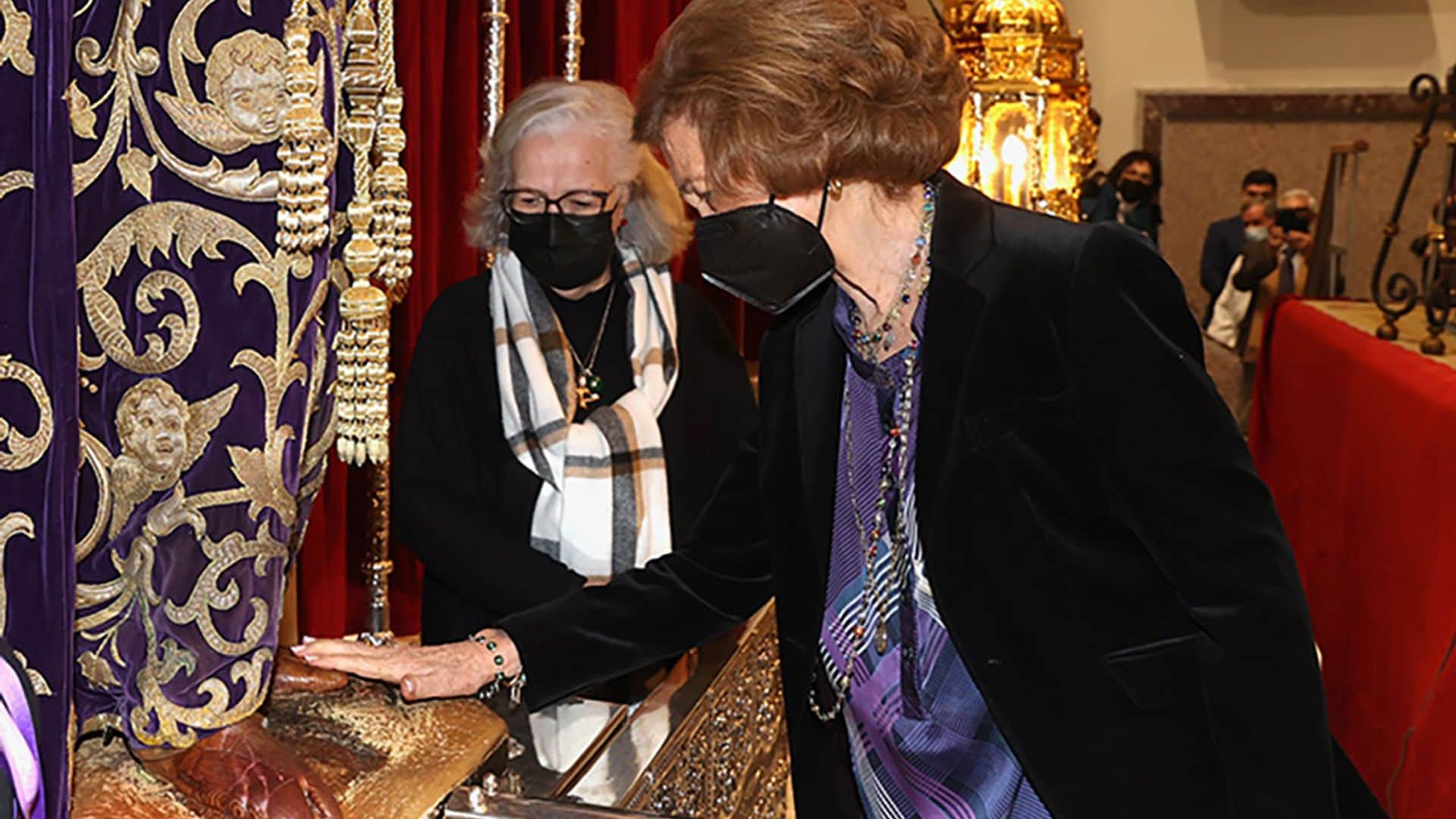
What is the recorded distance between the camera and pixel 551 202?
2.49 meters

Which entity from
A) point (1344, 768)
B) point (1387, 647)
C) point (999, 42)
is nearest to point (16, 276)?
point (1344, 768)

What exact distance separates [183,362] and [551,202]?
150 centimetres

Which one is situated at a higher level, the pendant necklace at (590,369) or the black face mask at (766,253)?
the black face mask at (766,253)

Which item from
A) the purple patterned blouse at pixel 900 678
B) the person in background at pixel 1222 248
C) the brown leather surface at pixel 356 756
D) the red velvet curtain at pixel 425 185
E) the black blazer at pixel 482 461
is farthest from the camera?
the person in background at pixel 1222 248

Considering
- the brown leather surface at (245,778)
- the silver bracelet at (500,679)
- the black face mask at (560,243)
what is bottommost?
the silver bracelet at (500,679)

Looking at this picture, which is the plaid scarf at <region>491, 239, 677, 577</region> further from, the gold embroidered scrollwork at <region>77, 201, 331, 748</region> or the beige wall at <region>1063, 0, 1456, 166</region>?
the beige wall at <region>1063, 0, 1456, 166</region>

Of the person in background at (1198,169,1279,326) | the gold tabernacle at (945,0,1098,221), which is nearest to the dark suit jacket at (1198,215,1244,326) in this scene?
the person in background at (1198,169,1279,326)

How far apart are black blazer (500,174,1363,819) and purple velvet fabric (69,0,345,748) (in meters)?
0.66

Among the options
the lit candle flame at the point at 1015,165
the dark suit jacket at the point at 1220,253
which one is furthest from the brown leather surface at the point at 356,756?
the dark suit jacket at the point at 1220,253

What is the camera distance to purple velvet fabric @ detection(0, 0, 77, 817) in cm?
87

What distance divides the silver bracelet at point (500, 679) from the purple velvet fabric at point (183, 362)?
547 mm

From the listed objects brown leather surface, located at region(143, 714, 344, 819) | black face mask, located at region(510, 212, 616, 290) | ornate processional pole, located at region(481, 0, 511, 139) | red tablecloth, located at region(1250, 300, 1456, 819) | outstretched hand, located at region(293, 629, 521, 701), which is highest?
ornate processional pole, located at region(481, 0, 511, 139)

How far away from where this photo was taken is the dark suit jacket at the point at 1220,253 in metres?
8.56

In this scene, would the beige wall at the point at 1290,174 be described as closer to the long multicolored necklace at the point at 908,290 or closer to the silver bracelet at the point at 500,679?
the long multicolored necklace at the point at 908,290
